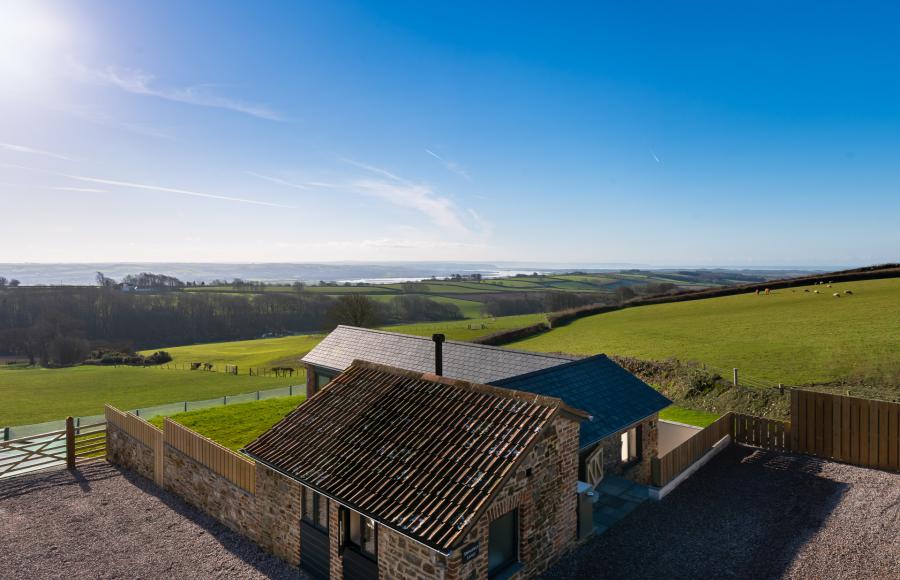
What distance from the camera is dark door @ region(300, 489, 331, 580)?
33.9 feet

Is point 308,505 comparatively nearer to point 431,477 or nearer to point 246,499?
point 246,499

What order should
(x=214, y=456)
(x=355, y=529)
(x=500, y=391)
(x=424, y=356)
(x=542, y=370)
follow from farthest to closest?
(x=424, y=356) < (x=542, y=370) < (x=214, y=456) < (x=500, y=391) < (x=355, y=529)

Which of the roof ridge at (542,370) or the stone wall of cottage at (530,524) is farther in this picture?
the roof ridge at (542,370)

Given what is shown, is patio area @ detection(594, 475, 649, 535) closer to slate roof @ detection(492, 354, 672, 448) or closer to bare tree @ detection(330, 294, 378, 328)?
slate roof @ detection(492, 354, 672, 448)

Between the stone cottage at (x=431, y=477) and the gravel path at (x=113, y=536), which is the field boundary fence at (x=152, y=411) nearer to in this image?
the gravel path at (x=113, y=536)

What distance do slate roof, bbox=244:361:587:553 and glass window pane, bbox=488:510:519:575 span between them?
64.6 inches

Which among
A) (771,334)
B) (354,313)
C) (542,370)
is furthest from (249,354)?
(771,334)

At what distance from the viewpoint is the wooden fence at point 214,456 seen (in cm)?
1242

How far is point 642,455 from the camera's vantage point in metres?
15.8

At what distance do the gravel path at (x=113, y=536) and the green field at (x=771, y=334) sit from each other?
2703 centimetres

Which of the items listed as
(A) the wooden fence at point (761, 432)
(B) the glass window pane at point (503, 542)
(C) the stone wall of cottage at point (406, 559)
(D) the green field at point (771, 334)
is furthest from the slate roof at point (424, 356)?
(D) the green field at point (771, 334)

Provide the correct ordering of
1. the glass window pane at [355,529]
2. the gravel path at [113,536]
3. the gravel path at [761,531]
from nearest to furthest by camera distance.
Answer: the glass window pane at [355,529] → the gravel path at [761,531] → the gravel path at [113,536]

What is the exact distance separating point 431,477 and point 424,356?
12795 mm

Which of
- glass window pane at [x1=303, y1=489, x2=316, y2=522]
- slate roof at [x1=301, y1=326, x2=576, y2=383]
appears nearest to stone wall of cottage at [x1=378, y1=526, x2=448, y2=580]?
glass window pane at [x1=303, y1=489, x2=316, y2=522]
